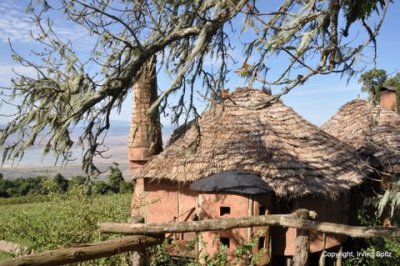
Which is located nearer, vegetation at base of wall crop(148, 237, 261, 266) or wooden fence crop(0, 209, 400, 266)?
wooden fence crop(0, 209, 400, 266)

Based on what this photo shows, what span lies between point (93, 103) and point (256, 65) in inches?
73.8

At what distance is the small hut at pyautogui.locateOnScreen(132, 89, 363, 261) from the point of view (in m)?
9.08

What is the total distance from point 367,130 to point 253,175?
6.26 m

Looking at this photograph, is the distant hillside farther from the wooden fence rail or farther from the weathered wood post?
the weathered wood post

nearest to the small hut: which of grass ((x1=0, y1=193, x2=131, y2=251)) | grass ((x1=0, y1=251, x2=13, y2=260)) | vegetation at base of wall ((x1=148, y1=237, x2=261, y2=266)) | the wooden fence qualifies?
grass ((x1=0, y1=193, x2=131, y2=251))

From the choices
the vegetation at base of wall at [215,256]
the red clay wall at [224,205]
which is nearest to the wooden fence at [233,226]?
the vegetation at base of wall at [215,256]

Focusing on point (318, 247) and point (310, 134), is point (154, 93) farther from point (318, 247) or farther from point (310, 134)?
point (318, 247)

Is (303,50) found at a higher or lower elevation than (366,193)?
higher

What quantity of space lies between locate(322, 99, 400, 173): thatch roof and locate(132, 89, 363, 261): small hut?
1.63 metres

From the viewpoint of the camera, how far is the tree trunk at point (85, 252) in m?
3.86

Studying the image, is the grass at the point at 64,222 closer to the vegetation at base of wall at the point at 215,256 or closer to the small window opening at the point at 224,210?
the vegetation at base of wall at the point at 215,256

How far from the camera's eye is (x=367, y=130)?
14.0 metres

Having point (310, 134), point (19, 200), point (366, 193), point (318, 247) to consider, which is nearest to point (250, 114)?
point (310, 134)

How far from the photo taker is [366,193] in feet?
42.5
